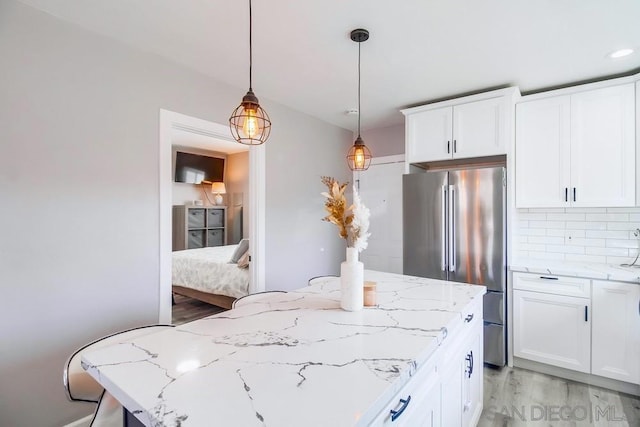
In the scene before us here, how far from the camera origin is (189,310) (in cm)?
420

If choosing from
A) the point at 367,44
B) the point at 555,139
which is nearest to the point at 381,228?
the point at 555,139

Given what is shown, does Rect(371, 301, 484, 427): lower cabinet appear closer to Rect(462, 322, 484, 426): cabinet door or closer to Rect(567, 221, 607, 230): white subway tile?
Rect(462, 322, 484, 426): cabinet door

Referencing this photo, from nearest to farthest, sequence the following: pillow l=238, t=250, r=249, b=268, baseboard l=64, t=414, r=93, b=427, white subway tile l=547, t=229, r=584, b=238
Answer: baseboard l=64, t=414, r=93, b=427 < white subway tile l=547, t=229, r=584, b=238 < pillow l=238, t=250, r=249, b=268

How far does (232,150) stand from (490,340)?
5727mm

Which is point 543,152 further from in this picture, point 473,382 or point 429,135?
point 473,382

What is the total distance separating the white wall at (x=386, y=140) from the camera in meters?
4.04

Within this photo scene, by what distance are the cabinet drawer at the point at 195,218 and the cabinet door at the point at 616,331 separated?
5.85 metres

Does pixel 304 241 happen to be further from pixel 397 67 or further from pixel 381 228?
pixel 397 67

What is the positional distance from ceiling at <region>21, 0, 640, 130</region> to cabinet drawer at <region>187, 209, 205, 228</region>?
3.74m

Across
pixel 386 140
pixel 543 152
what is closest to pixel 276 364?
pixel 543 152

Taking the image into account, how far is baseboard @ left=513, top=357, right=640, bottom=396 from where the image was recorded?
2.36m

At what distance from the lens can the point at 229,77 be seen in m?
2.63

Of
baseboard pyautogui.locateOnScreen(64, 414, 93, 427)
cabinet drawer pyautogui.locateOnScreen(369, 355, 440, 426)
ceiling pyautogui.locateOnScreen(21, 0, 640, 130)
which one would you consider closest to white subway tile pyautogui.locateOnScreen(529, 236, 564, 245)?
ceiling pyautogui.locateOnScreen(21, 0, 640, 130)

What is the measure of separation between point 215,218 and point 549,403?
19.1 feet
